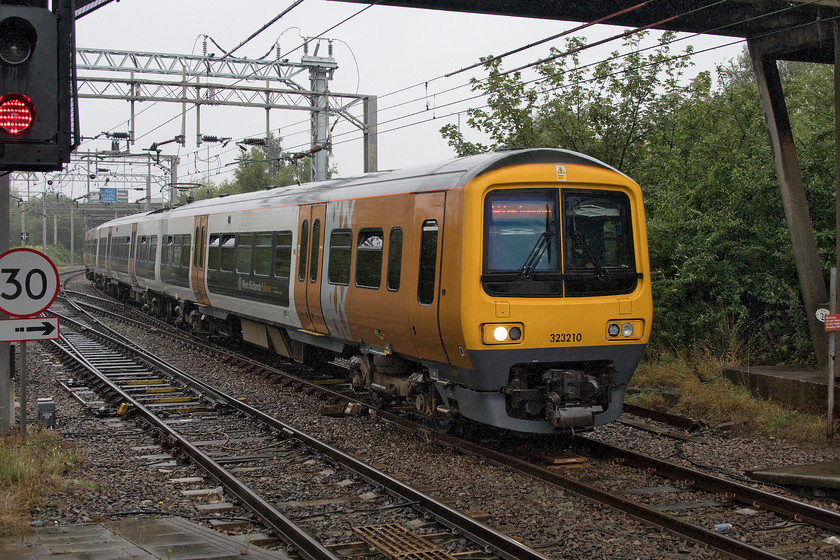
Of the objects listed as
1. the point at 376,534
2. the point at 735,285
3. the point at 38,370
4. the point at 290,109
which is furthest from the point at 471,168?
the point at 290,109

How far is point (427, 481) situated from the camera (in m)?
7.89

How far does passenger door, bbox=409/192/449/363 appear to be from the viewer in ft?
28.1

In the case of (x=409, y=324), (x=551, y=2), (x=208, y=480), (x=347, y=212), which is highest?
(x=551, y=2)

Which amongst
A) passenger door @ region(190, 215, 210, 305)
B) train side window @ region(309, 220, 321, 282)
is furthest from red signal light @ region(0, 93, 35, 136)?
passenger door @ region(190, 215, 210, 305)

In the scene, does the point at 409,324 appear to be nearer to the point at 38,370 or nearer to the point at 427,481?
the point at 427,481

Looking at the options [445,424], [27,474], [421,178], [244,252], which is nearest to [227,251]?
[244,252]

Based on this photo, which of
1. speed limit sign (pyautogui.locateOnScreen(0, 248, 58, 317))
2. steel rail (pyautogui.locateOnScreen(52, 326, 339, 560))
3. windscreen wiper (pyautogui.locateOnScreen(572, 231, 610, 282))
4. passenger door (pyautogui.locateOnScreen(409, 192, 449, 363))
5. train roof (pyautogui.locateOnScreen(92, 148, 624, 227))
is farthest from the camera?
passenger door (pyautogui.locateOnScreen(409, 192, 449, 363))

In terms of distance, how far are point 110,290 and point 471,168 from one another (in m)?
31.0

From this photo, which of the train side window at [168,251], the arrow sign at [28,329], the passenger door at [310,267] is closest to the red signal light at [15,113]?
the arrow sign at [28,329]

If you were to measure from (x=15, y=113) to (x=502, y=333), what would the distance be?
4601mm

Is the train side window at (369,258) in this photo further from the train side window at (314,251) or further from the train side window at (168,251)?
the train side window at (168,251)

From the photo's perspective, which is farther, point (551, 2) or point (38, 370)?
point (38, 370)

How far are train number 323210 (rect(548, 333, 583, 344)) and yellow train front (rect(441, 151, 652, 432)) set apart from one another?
0.04 ft

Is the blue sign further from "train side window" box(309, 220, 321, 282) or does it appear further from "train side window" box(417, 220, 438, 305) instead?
"train side window" box(417, 220, 438, 305)
